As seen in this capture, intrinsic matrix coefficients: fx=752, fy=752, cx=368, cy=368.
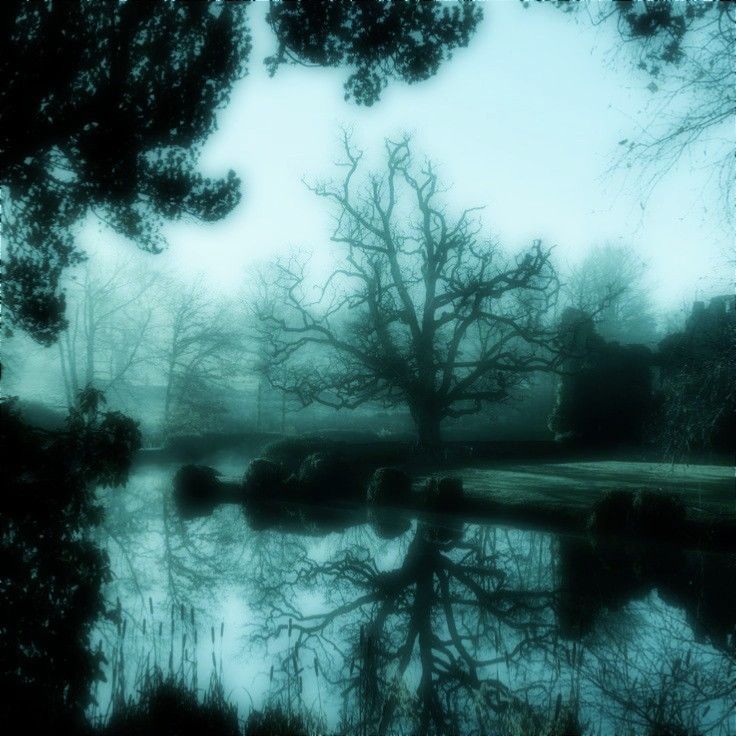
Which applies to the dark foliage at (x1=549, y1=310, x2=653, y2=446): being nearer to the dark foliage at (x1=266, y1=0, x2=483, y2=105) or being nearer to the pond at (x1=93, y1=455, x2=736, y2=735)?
the pond at (x1=93, y1=455, x2=736, y2=735)

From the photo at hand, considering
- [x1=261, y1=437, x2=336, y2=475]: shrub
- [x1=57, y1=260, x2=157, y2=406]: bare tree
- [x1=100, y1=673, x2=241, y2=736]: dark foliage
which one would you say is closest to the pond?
[x1=100, y1=673, x2=241, y2=736]: dark foliage

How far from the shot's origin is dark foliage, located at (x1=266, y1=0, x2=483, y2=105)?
8.07m

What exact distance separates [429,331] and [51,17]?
22653 mm

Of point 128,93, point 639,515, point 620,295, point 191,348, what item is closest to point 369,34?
point 128,93

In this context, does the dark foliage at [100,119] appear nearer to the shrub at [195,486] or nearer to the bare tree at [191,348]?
the shrub at [195,486]

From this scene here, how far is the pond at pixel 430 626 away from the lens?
673 centimetres

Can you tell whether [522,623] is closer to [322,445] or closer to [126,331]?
[322,445]

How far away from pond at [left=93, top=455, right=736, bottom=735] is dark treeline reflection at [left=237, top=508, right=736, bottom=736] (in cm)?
3

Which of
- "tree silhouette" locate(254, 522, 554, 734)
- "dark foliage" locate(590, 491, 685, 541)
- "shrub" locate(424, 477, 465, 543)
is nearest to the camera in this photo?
"tree silhouette" locate(254, 522, 554, 734)

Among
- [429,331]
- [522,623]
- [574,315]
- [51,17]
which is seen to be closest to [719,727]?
[522,623]

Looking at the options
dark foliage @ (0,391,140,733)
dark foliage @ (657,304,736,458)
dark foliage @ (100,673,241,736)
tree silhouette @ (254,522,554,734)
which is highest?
dark foliage @ (657,304,736,458)

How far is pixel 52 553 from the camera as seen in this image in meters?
6.62

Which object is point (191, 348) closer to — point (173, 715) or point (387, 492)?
point (387, 492)

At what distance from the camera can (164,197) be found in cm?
955
